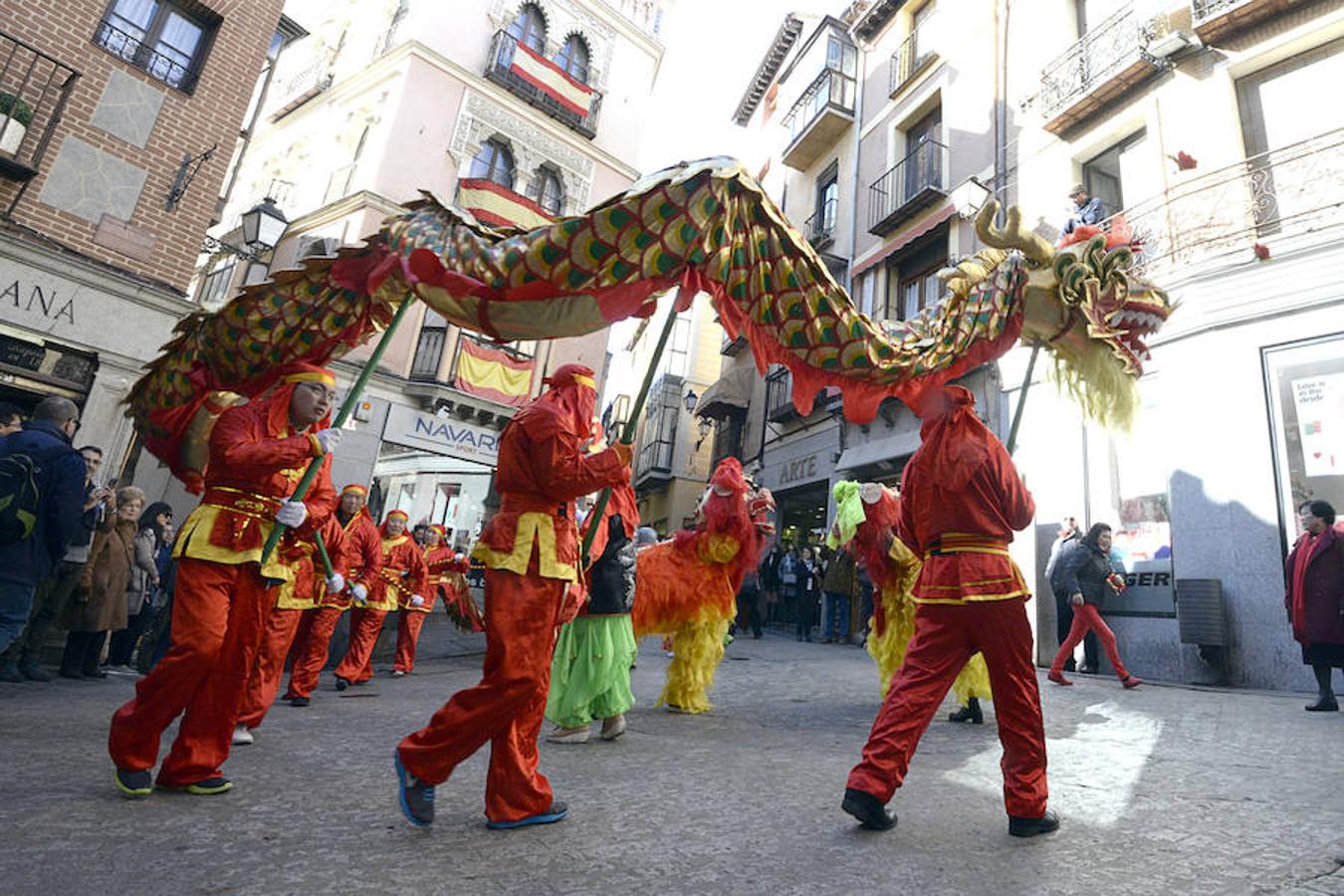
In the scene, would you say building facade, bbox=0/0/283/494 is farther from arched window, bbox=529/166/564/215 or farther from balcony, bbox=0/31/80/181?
arched window, bbox=529/166/564/215

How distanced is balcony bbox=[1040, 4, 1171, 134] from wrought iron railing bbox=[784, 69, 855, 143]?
6921 mm

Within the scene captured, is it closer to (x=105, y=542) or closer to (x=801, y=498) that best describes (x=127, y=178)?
(x=105, y=542)

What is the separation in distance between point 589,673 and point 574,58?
18294mm

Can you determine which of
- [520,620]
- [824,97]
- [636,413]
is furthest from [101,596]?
[824,97]

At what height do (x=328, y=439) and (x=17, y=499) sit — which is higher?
(x=328, y=439)

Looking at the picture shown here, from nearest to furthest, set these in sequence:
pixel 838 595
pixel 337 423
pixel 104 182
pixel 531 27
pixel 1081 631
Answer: pixel 337 423, pixel 1081 631, pixel 104 182, pixel 838 595, pixel 531 27

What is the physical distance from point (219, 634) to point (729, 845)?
7.32 feet

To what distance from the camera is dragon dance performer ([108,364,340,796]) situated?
2.86 metres

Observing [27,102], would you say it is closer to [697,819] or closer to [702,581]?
[702,581]

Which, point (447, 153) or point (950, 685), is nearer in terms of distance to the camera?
point (950, 685)

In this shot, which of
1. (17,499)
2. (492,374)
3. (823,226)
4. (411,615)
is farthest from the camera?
(823,226)

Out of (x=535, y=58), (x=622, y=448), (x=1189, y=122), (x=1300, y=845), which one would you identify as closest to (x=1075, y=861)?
(x=1300, y=845)

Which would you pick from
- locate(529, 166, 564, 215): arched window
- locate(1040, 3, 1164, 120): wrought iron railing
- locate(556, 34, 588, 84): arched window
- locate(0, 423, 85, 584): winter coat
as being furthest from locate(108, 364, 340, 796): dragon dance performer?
locate(556, 34, 588, 84): arched window

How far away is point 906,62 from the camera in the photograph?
16.5m
